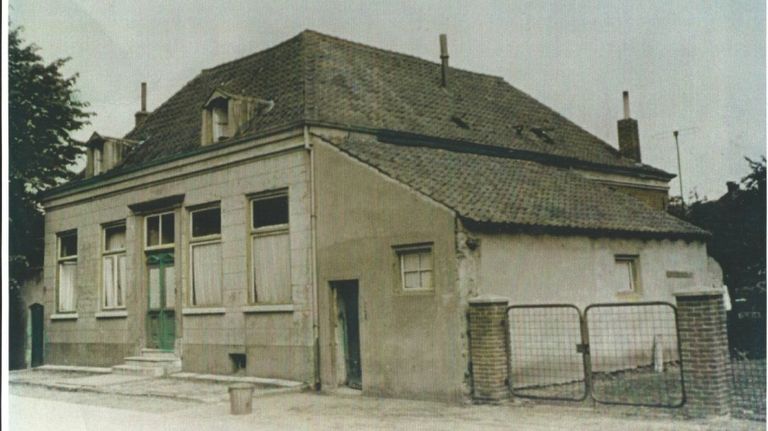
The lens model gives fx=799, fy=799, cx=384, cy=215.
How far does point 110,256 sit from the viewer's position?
2284cm

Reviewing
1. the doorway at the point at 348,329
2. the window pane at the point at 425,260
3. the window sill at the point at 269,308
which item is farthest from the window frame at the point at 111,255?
the window pane at the point at 425,260

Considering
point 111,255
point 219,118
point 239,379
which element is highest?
point 219,118

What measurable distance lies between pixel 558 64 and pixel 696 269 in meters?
7.47

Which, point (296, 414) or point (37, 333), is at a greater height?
point (37, 333)

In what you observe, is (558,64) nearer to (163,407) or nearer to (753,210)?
(753,210)

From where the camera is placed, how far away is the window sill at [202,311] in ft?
62.1

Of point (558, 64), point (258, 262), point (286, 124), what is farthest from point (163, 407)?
point (558, 64)

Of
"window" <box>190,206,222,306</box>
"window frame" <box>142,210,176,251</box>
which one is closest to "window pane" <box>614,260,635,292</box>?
"window" <box>190,206,222,306</box>

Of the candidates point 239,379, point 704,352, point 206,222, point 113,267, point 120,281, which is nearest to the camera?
point 704,352

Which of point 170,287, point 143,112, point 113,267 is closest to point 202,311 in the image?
point 170,287

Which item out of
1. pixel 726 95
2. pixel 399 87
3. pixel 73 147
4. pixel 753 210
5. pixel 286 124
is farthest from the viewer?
pixel 73 147

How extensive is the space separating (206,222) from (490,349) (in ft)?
30.4

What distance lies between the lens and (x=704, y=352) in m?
11.2

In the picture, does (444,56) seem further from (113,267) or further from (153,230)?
(113,267)
